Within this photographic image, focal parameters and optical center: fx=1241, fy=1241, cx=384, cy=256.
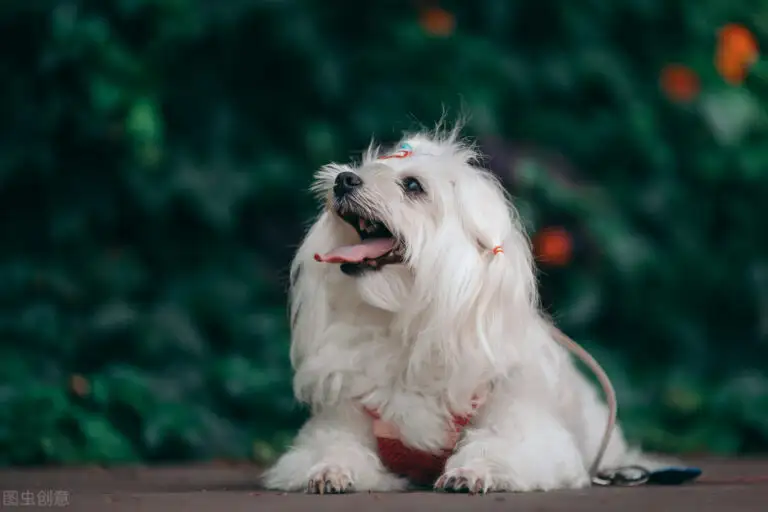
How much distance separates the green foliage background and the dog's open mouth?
169 cm

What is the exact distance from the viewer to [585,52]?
6090 millimetres

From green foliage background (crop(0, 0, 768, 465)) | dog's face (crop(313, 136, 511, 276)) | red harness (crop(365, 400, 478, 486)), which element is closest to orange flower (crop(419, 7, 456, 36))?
green foliage background (crop(0, 0, 768, 465))

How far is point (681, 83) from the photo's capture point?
611 centimetres

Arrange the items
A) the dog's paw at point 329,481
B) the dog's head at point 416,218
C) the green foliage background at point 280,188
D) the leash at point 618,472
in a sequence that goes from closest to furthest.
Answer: the dog's paw at point 329,481
the dog's head at point 416,218
the leash at point 618,472
the green foliage background at point 280,188

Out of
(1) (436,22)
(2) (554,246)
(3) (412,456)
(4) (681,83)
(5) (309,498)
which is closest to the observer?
(5) (309,498)

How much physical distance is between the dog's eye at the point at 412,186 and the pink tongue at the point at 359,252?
161 mm

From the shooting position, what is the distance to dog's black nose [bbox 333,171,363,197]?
12.5ft

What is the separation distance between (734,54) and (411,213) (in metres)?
2.84

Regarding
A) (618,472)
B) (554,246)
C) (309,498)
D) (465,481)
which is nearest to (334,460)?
(309,498)

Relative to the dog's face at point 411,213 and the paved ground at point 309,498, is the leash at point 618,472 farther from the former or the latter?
the dog's face at point 411,213

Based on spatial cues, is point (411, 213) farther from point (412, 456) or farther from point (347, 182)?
point (412, 456)

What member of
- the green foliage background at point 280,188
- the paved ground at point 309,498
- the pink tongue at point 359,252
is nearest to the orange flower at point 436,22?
the green foliage background at point 280,188

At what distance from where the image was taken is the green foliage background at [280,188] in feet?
17.7

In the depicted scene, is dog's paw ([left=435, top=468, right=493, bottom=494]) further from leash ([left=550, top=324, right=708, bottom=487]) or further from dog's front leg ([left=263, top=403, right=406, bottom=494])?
leash ([left=550, top=324, right=708, bottom=487])
